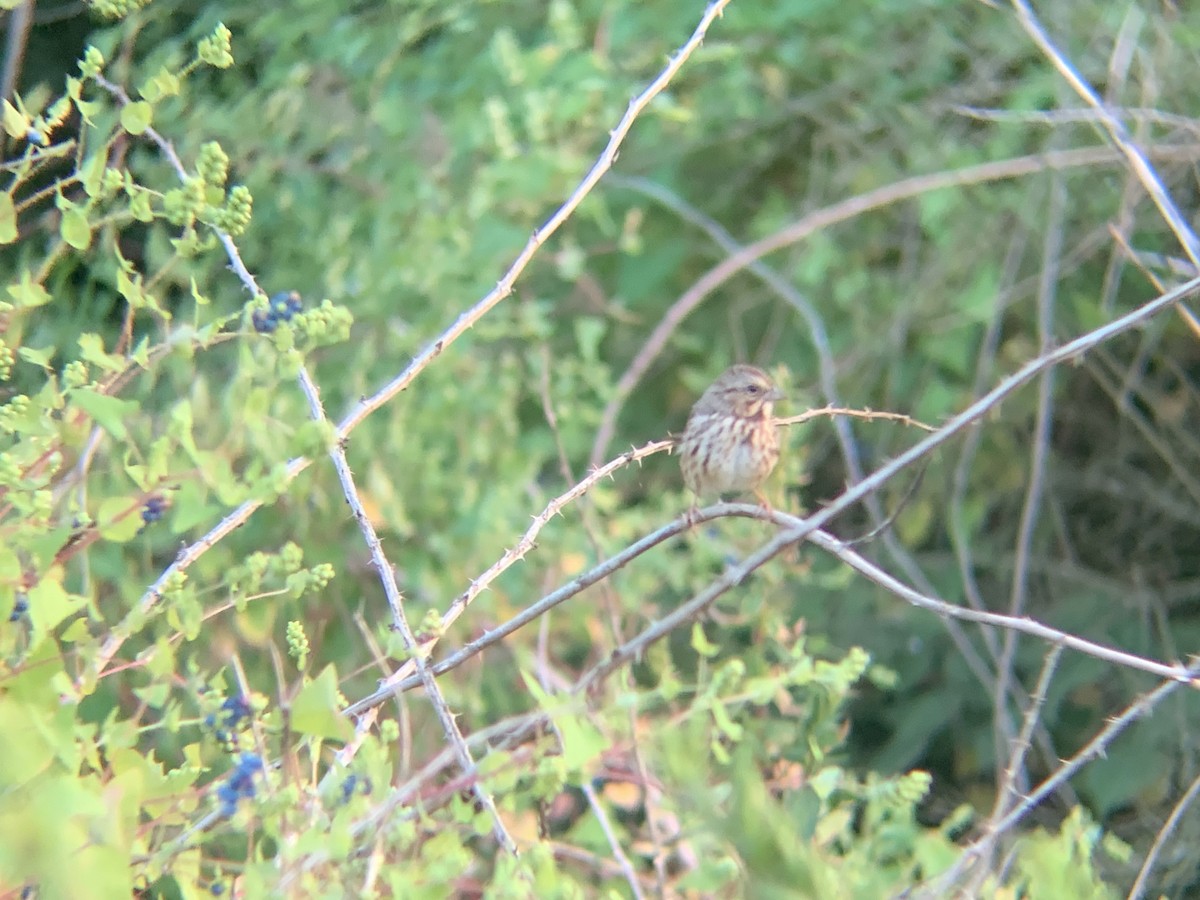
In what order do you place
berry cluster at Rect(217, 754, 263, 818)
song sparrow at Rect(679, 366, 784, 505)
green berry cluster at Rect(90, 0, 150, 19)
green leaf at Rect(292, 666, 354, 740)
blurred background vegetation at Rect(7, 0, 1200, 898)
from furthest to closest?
blurred background vegetation at Rect(7, 0, 1200, 898) → song sparrow at Rect(679, 366, 784, 505) → green berry cluster at Rect(90, 0, 150, 19) → berry cluster at Rect(217, 754, 263, 818) → green leaf at Rect(292, 666, 354, 740)

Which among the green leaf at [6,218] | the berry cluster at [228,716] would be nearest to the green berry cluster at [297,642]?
the berry cluster at [228,716]

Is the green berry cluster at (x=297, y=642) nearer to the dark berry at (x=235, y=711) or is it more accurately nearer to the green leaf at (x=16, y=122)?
the dark berry at (x=235, y=711)

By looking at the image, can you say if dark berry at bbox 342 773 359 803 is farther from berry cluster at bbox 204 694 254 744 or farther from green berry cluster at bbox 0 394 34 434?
green berry cluster at bbox 0 394 34 434

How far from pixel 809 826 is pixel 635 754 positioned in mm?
534

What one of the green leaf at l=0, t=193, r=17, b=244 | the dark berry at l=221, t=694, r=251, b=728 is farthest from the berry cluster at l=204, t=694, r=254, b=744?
the green leaf at l=0, t=193, r=17, b=244

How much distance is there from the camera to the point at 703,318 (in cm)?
575

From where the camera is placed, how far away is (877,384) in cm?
541

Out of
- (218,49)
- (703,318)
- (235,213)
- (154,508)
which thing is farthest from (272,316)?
(703,318)

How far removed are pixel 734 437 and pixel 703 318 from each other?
62.5 inches

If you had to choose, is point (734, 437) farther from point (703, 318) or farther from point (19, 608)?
point (19, 608)

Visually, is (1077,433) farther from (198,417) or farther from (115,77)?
(115,77)

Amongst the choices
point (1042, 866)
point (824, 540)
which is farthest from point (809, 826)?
point (1042, 866)

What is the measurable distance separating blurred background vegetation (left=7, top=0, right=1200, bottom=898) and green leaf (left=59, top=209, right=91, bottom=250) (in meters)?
1.76

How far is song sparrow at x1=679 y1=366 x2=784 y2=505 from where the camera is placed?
166 inches
